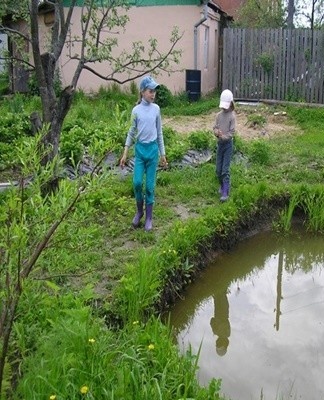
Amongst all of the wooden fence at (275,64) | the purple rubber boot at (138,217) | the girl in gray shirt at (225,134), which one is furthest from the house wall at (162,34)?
the purple rubber boot at (138,217)

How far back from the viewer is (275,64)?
1634cm

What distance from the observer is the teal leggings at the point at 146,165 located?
651 cm

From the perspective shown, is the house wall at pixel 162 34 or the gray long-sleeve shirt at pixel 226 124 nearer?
the gray long-sleeve shirt at pixel 226 124

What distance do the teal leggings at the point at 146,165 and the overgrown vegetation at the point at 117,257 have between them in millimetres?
469

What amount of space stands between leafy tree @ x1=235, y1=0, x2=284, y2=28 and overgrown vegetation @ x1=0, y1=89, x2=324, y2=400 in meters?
13.5

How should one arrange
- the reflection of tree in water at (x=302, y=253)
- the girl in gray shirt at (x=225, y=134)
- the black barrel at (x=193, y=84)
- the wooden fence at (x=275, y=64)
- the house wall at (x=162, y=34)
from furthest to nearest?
1. the house wall at (x=162, y=34)
2. the black barrel at (x=193, y=84)
3. the wooden fence at (x=275, y=64)
4. the girl in gray shirt at (x=225, y=134)
5. the reflection of tree in water at (x=302, y=253)

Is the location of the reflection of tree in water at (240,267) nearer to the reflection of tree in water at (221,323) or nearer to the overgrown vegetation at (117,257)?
the reflection of tree in water at (221,323)

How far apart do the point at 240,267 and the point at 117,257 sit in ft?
5.83

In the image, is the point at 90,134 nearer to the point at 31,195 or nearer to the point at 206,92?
the point at 31,195

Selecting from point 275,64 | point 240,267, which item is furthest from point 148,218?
point 275,64

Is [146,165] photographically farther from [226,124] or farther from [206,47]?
[206,47]

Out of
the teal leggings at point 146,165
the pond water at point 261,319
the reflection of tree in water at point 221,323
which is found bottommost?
the reflection of tree in water at point 221,323

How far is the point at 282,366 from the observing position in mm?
4871

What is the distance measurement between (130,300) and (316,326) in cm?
185
